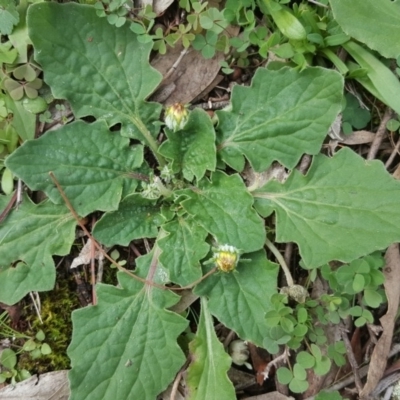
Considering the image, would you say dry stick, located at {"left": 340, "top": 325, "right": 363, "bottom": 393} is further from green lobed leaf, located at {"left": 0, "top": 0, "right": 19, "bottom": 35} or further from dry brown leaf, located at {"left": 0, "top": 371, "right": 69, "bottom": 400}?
green lobed leaf, located at {"left": 0, "top": 0, "right": 19, "bottom": 35}

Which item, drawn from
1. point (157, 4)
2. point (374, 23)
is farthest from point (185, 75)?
point (374, 23)

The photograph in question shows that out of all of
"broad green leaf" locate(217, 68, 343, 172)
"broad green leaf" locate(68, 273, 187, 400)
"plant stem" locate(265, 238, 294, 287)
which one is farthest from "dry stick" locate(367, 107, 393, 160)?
"broad green leaf" locate(68, 273, 187, 400)

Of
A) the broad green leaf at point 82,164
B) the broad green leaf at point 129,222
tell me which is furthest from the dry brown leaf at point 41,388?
the broad green leaf at point 82,164

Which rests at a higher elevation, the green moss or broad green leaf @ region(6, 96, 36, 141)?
broad green leaf @ region(6, 96, 36, 141)

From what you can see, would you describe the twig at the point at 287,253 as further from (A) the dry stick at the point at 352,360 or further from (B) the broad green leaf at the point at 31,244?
(B) the broad green leaf at the point at 31,244

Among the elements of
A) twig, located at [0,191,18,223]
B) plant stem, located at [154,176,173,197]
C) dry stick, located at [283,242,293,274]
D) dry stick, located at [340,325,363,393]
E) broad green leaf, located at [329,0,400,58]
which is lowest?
dry stick, located at [340,325,363,393]

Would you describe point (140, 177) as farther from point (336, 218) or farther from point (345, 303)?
point (345, 303)

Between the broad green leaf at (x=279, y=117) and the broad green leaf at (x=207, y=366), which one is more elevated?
the broad green leaf at (x=279, y=117)
